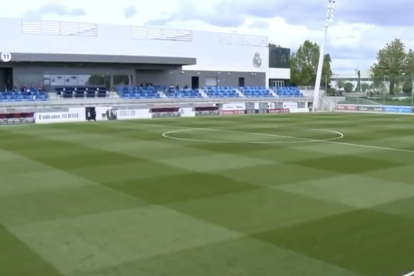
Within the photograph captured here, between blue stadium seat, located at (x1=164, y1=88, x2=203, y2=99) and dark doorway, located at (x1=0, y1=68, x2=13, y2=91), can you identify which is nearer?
dark doorway, located at (x1=0, y1=68, x2=13, y2=91)

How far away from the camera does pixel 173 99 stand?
5494 cm

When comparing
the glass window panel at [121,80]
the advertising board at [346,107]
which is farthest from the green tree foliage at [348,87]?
the glass window panel at [121,80]

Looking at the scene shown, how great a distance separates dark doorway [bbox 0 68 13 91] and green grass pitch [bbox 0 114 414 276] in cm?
3480

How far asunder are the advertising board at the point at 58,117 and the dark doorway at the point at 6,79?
47.7ft

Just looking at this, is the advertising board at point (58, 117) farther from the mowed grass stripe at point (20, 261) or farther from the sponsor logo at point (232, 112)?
the mowed grass stripe at point (20, 261)

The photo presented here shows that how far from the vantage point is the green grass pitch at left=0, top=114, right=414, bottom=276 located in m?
7.59

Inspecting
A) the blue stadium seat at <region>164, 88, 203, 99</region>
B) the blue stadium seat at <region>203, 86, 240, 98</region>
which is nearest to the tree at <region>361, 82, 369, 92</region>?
the blue stadium seat at <region>203, 86, 240, 98</region>

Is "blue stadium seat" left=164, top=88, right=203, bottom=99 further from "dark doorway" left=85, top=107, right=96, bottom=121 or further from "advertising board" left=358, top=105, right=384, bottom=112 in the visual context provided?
"advertising board" left=358, top=105, right=384, bottom=112

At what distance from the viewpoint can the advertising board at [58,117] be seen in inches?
1581

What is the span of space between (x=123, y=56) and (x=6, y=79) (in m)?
12.4

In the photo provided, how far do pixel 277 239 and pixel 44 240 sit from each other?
157 inches

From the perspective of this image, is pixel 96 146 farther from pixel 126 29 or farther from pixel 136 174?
pixel 126 29

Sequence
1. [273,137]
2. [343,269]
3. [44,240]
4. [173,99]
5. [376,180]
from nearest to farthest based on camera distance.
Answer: [343,269], [44,240], [376,180], [273,137], [173,99]

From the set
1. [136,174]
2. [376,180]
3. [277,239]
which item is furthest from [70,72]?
[277,239]
